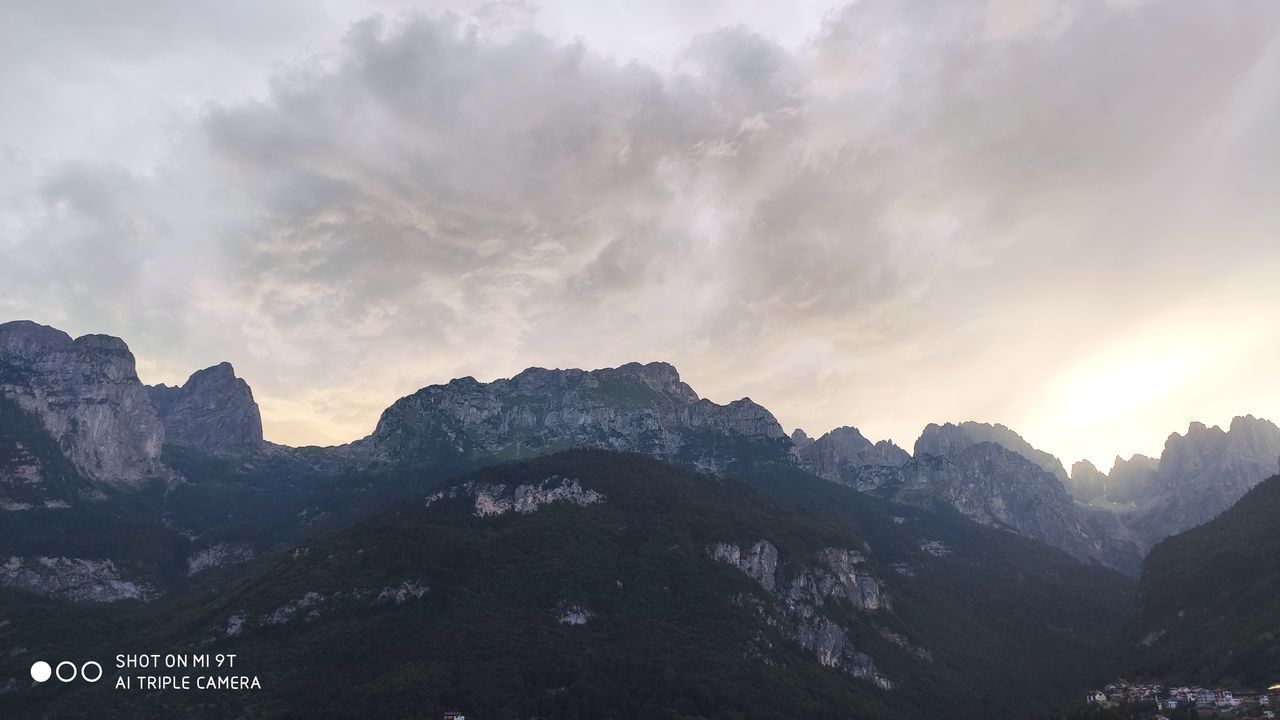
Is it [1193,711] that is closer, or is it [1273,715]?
[1273,715]
